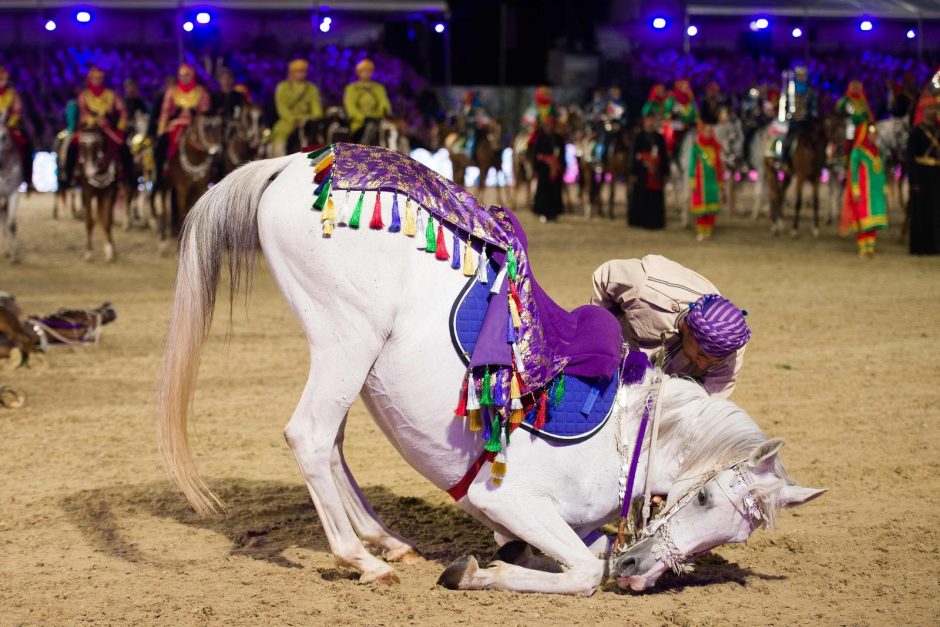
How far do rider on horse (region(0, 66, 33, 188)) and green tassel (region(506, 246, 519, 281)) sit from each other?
1047 cm

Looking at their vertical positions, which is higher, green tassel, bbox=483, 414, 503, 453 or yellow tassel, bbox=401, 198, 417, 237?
yellow tassel, bbox=401, 198, 417, 237

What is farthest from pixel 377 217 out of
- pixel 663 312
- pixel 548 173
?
pixel 548 173

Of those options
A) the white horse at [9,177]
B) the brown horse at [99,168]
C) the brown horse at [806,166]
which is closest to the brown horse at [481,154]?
the brown horse at [806,166]

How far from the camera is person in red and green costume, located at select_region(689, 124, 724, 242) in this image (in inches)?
578

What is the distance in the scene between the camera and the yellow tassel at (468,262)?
3.33 m

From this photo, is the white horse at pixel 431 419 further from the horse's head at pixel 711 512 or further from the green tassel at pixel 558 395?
the green tassel at pixel 558 395

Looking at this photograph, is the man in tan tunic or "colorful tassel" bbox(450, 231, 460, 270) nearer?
"colorful tassel" bbox(450, 231, 460, 270)

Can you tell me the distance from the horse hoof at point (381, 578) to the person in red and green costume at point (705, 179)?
461 inches

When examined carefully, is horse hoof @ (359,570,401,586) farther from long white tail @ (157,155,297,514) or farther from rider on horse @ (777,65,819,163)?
rider on horse @ (777,65,819,163)

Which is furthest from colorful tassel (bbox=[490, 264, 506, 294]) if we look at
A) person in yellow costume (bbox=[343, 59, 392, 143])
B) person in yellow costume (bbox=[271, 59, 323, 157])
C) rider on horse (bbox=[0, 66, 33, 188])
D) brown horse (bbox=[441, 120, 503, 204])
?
brown horse (bbox=[441, 120, 503, 204])

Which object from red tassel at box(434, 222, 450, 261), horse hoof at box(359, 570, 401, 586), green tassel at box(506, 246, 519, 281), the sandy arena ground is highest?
red tassel at box(434, 222, 450, 261)

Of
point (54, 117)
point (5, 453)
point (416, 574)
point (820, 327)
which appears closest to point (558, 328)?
point (416, 574)

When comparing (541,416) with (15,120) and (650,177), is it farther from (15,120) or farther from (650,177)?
(650,177)

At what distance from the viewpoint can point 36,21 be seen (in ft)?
67.8
